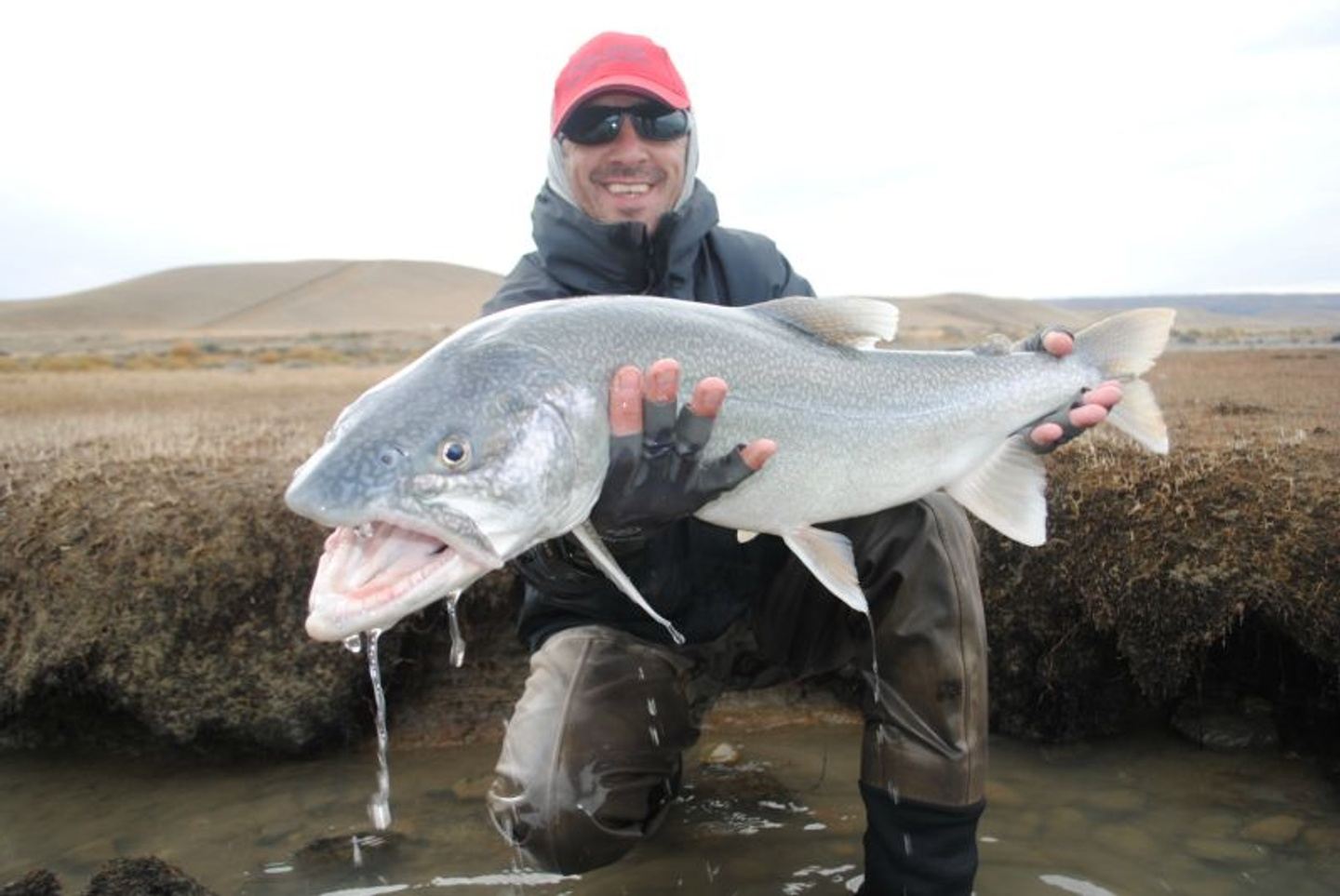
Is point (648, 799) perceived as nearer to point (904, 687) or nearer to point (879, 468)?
point (904, 687)

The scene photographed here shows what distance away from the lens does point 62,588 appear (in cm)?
515

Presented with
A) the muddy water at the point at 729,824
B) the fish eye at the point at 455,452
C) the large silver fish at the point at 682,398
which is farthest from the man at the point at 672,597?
the fish eye at the point at 455,452

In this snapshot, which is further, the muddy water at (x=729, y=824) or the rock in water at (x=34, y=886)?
the muddy water at (x=729, y=824)

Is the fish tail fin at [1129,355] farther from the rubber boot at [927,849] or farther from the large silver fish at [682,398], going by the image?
the rubber boot at [927,849]

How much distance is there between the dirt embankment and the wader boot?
4.46ft

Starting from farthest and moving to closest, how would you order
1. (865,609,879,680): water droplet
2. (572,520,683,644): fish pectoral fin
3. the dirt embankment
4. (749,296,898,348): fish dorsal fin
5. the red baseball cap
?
the dirt embankment → the red baseball cap → (865,609,879,680): water droplet → (749,296,898,348): fish dorsal fin → (572,520,683,644): fish pectoral fin

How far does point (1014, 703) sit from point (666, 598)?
2.02m

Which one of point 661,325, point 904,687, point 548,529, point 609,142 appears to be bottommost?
point 904,687

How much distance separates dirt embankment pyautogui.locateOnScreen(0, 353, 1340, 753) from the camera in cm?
452

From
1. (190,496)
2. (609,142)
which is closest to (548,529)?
(609,142)

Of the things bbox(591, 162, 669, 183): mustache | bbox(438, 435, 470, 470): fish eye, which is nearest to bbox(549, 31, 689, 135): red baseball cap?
bbox(591, 162, 669, 183): mustache

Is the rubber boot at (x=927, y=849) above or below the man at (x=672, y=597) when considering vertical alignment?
below

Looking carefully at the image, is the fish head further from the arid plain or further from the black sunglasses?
the arid plain

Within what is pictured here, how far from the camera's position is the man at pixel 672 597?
330 centimetres
